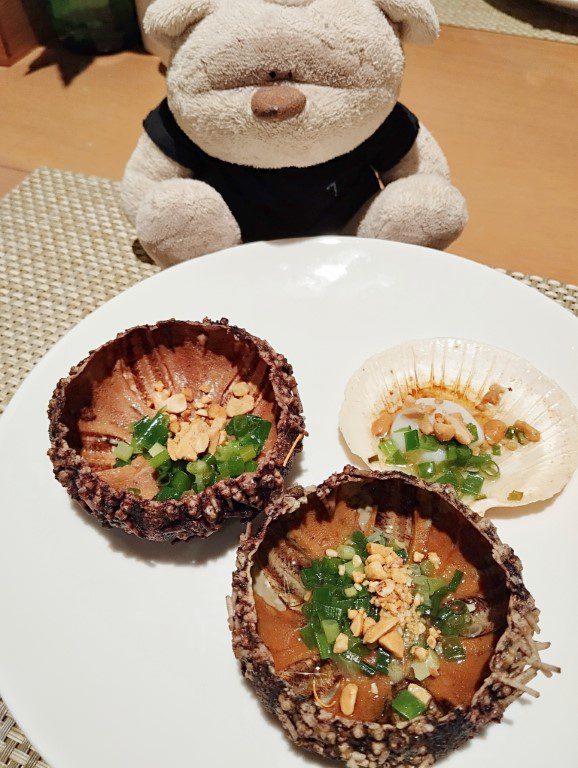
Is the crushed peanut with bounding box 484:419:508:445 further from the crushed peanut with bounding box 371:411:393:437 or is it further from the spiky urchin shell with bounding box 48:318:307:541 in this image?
the spiky urchin shell with bounding box 48:318:307:541

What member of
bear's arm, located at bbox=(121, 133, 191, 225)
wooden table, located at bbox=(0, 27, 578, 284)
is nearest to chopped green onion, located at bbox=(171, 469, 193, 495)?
bear's arm, located at bbox=(121, 133, 191, 225)

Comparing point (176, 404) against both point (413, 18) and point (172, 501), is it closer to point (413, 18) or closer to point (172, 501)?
point (172, 501)

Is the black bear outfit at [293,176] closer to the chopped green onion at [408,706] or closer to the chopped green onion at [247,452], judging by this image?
the chopped green onion at [247,452]

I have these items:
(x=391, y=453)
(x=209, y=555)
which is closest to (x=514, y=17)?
(x=391, y=453)

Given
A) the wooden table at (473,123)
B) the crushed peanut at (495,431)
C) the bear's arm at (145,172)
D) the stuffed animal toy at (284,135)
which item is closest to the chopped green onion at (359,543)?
the crushed peanut at (495,431)

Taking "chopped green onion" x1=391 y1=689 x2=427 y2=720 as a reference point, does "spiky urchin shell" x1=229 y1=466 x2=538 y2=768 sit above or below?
above

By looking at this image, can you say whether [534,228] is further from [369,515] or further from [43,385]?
[43,385]

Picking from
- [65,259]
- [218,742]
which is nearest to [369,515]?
[218,742]
